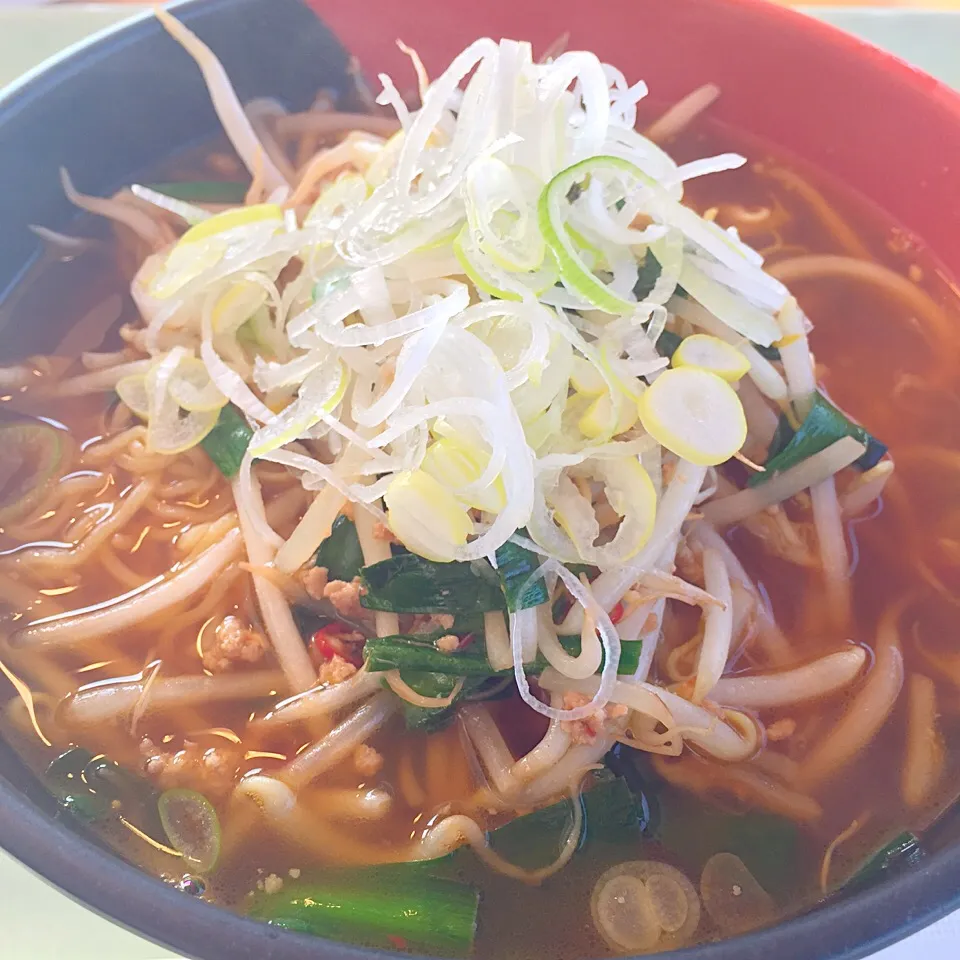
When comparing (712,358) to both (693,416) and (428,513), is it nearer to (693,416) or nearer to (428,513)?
(693,416)

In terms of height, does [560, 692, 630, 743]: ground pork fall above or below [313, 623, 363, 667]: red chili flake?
above

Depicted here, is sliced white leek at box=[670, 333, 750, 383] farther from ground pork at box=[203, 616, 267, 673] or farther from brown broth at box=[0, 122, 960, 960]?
ground pork at box=[203, 616, 267, 673]

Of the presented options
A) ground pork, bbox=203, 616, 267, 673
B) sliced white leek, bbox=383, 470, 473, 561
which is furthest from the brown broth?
sliced white leek, bbox=383, 470, 473, 561

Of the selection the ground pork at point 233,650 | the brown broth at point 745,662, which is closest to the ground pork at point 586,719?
the brown broth at point 745,662

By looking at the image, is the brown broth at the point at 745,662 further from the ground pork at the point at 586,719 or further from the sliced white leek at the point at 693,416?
the sliced white leek at the point at 693,416

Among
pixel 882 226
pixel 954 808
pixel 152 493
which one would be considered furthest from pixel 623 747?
pixel 882 226

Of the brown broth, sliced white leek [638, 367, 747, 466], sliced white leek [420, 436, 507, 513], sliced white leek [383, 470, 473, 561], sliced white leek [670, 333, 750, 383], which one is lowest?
the brown broth

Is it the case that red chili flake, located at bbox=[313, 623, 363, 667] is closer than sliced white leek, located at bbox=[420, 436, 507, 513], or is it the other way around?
sliced white leek, located at bbox=[420, 436, 507, 513]

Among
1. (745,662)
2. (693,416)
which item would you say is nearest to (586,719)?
(745,662)
